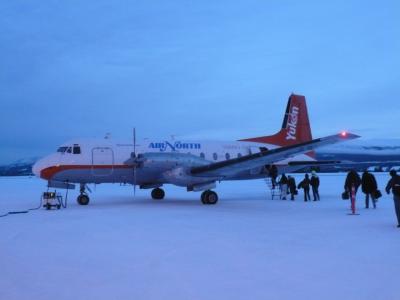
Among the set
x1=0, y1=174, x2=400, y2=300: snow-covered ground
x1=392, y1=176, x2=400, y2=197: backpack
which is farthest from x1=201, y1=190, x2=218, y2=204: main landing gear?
x1=392, y1=176, x2=400, y2=197: backpack

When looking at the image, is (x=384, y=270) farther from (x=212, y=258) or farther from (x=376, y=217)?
(x=376, y=217)

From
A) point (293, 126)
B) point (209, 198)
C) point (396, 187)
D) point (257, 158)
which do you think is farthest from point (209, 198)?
point (396, 187)

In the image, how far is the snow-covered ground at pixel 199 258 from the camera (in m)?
5.18

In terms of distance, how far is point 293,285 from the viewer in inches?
212

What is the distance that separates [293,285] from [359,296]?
828 mm

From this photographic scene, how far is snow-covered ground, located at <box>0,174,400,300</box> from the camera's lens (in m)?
5.18

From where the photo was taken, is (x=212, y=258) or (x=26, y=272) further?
(x=212, y=258)

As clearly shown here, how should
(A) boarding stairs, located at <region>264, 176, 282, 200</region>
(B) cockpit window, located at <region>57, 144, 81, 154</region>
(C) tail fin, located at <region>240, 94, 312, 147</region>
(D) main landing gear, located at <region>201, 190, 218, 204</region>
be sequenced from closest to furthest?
(B) cockpit window, located at <region>57, 144, 81, 154</region>
(D) main landing gear, located at <region>201, 190, 218, 204</region>
(A) boarding stairs, located at <region>264, 176, 282, 200</region>
(C) tail fin, located at <region>240, 94, 312, 147</region>

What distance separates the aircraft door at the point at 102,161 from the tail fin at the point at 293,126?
8.41 metres

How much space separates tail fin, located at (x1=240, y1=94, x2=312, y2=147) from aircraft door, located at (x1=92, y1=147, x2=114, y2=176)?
841 centimetres

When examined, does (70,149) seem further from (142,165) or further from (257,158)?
(257,158)

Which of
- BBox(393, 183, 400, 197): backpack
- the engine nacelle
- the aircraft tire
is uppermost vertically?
the engine nacelle

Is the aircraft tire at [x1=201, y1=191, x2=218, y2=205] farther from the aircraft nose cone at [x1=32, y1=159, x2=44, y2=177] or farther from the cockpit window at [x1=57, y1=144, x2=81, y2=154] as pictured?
the aircraft nose cone at [x1=32, y1=159, x2=44, y2=177]

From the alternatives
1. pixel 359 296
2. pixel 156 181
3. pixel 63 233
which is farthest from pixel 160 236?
pixel 156 181
